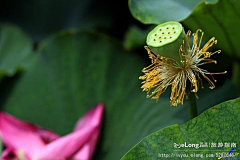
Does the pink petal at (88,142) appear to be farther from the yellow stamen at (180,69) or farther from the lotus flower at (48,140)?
the yellow stamen at (180,69)

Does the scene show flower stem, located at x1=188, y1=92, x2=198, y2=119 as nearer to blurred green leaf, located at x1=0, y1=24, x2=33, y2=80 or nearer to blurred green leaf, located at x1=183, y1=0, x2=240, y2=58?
blurred green leaf, located at x1=183, y1=0, x2=240, y2=58

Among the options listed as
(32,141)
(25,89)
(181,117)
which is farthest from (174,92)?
(25,89)

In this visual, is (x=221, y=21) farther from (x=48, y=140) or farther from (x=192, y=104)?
(x=48, y=140)

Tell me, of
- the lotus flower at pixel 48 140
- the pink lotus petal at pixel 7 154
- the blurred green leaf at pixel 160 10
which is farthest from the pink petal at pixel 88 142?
the blurred green leaf at pixel 160 10

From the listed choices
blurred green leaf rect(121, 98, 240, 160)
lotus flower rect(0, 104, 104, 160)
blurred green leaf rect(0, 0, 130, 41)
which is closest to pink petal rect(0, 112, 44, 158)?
lotus flower rect(0, 104, 104, 160)

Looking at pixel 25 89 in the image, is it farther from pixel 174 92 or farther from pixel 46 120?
pixel 174 92

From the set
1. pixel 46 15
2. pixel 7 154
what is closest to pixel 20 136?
pixel 7 154
